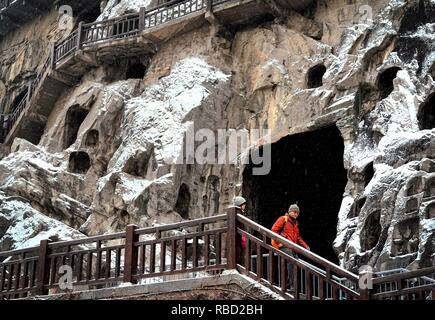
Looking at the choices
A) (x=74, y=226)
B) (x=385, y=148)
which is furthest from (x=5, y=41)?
(x=385, y=148)

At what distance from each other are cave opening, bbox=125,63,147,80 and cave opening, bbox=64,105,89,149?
6.71 feet

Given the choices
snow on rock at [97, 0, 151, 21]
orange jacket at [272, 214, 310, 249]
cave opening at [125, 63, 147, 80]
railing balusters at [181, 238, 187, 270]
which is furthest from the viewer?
cave opening at [125, 63, 147, 80]

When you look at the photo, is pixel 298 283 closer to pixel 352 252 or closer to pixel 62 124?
pixel 352 252

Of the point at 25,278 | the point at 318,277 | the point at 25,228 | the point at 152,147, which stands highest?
the point at 152,147

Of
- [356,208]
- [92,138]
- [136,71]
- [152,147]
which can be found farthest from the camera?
[136,71]

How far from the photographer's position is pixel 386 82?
61.1ft

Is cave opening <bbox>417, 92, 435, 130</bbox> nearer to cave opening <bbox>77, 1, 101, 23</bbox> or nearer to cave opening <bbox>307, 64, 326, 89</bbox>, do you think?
cave opening <bbox>307, 64, 326, 89</bbox>

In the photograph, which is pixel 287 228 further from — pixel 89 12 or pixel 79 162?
pixel 89 12

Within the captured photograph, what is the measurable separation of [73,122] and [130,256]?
47.7 feet

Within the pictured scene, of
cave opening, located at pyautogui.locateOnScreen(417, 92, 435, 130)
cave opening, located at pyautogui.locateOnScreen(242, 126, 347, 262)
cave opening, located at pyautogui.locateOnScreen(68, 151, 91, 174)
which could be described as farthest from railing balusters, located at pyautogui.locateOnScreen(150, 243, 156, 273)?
cave opening, located at pyautogui.locateOnScreen(68, 151, 91, 174)

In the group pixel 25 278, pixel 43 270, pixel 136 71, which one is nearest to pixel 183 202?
pixel 136 71

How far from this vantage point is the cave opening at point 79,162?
905 inches

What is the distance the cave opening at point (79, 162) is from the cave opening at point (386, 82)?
30.9 feet

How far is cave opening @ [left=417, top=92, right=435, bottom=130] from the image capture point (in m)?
16.9
